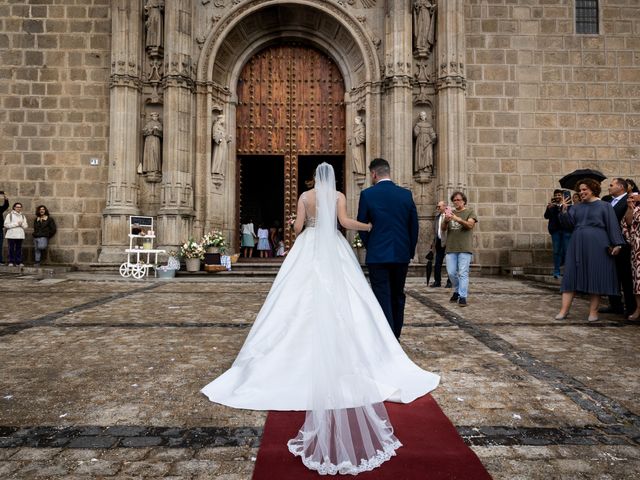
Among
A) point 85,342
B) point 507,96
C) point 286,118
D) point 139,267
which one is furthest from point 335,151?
point 85,342

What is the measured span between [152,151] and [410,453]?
492 inches

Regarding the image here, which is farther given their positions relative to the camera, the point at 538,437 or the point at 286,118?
the point at 286,118

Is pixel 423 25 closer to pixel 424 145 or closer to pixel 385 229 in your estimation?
pixel 424 145

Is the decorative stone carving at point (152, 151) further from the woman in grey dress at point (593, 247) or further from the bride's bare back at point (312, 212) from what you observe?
the woman in grey dress at point (593, 247)

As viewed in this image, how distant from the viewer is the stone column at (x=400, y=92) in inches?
514

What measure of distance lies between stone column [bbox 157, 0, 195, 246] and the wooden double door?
2.11 meters

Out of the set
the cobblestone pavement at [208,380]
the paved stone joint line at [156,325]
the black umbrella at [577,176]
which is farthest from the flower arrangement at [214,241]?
the black umbrella at [577,176]

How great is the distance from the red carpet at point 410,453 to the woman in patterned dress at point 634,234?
4973 mm

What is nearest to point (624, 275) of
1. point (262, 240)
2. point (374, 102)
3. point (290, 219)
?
point (374, 102)

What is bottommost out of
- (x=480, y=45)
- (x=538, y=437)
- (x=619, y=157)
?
(x=538, y=437)

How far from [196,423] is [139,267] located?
9.39m

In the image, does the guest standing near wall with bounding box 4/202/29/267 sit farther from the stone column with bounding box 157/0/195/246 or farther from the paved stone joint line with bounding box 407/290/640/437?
the paved stone joint line with bounding box 407/290/640/437

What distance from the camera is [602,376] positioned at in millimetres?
3877

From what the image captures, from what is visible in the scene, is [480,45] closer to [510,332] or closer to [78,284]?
[510,332]
